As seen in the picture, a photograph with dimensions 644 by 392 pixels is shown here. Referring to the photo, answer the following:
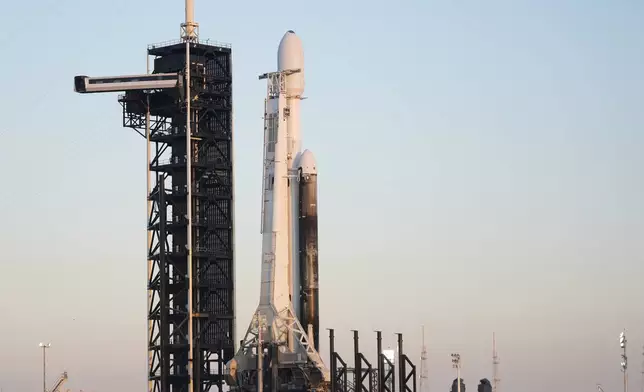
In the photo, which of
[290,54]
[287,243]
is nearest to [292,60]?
[290,54]

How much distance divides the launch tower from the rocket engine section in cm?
980

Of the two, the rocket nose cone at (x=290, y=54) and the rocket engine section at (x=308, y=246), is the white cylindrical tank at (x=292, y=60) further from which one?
the rocket engine section at (x=308, y=246)

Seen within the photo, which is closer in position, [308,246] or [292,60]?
[308,246]

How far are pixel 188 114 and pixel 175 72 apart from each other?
551 cm

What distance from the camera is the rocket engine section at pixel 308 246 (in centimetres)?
13450

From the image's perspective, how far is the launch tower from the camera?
139m

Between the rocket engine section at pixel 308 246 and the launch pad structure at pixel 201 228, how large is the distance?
0.09 meters

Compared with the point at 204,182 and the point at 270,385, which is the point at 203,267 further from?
the point at 270,385

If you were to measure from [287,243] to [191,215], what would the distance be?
980 cm

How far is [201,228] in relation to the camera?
464 ft

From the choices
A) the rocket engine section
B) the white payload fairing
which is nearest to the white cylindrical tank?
the white payload fairing

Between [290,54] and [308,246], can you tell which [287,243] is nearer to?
[308,246]

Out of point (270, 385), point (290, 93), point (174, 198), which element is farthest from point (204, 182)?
point (270, 385)

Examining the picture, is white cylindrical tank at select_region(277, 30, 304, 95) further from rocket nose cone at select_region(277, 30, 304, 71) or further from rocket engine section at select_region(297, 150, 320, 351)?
rocket engine section at select_region(297, 150, 320, 351)
